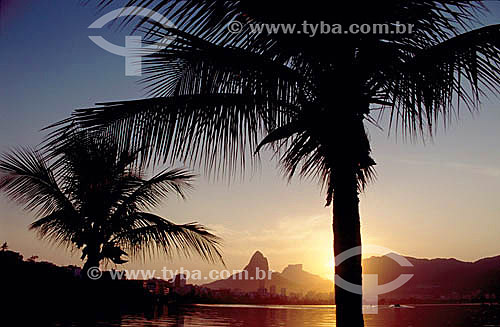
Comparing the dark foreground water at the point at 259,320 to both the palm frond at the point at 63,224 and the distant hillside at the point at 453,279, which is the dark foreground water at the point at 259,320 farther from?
the distant hillside at the point at 453,279

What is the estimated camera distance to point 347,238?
3412 millimetres

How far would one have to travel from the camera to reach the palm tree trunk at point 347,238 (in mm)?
3346

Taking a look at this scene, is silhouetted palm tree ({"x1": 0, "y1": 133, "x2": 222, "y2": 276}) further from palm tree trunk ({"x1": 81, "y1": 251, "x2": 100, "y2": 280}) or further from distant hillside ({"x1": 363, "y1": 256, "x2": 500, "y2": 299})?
distant hillside ({"x1": 363, "y1": 256, "x2": 500, "y2": 299})

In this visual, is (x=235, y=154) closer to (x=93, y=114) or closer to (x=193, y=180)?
(x=93, y=114)

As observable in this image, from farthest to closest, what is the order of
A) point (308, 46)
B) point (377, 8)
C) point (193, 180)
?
1. point (193, 180)
2. point (308, 46)
3. point (377, 8)

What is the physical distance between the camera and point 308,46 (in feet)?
10.8

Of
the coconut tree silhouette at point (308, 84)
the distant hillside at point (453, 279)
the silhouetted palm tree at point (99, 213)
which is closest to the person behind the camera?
the coconut tree silhouette at point (308, 84)

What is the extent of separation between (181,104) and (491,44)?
84.7 inches

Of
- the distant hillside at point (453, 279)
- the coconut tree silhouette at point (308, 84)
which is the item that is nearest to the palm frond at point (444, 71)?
the coconut tree silhouette at point (308, 84)

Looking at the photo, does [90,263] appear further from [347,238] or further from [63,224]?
[347,238]

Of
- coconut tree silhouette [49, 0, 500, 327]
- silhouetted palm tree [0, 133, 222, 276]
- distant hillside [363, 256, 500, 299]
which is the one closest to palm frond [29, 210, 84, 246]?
silhouetted palm tree [0, 133, 222, 276]

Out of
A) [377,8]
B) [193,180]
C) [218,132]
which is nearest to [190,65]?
[218,132]

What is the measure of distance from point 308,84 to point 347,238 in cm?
116

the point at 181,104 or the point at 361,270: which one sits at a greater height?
the point at 181,104
